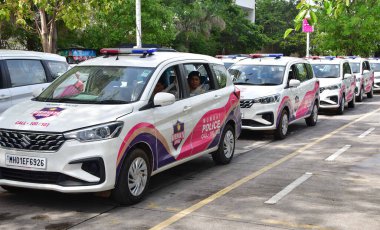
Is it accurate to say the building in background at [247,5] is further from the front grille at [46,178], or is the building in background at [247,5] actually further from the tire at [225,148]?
the front grille at [46,178]

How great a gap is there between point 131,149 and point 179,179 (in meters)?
1.80

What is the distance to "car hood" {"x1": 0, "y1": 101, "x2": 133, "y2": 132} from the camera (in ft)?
18.8

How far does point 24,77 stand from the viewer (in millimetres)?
9484

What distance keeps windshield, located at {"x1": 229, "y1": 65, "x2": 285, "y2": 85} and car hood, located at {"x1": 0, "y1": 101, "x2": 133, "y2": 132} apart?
6.41 m

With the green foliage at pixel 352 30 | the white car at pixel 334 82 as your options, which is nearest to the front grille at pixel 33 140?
the white car at pixel 334 82

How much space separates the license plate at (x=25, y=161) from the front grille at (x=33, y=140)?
106mm

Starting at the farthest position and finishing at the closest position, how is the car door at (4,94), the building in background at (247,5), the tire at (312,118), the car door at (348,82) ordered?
1. the building in background at (247,5)
2. the car door at (348,82)
3. the tire at (312,118)
4. the car door at (4,94)

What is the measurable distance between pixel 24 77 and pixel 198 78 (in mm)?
3482

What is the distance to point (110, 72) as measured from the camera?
6.99 meters

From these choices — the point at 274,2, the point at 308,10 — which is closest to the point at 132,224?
the point at 308,10

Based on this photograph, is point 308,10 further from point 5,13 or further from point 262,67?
point 5,13

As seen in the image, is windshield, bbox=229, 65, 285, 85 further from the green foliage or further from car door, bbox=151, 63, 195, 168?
the green foliage

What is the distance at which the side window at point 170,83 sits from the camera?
691 centimetres

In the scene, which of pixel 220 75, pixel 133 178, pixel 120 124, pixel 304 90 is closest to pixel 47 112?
pixel 120 124
